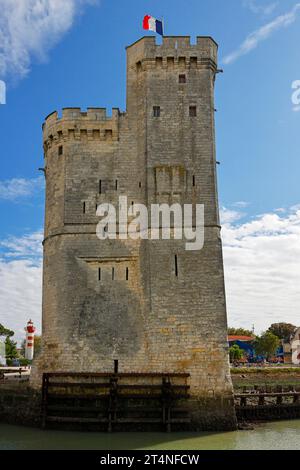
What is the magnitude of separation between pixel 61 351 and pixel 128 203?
5.34 meters

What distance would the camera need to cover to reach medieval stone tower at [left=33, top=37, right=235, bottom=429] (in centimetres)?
1622

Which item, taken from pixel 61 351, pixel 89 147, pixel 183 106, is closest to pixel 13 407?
pixel 61 351

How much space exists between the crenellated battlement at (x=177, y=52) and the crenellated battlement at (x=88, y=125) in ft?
7.34

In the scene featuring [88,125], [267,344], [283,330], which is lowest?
[267,344]

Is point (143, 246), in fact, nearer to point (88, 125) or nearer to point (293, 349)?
point (88, 125)

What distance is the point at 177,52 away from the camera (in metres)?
18.3

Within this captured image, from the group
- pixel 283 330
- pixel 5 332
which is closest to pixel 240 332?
pixel 283 330

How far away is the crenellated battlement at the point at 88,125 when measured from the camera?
18.2 meters

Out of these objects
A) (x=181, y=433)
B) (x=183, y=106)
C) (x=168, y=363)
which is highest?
(x=183, y=106)

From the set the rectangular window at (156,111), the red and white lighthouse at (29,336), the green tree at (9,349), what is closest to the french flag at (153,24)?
the rectangular window at (156,111)

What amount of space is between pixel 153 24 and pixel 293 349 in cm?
4741

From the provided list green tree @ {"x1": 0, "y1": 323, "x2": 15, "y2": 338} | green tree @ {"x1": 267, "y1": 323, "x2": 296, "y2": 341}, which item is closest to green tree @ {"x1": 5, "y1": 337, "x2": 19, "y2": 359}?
green tree @ {"x1": 0, "y1": 323, "x2": 15, "y2": 338}

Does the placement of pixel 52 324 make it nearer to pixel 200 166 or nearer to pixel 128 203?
pixel 128 203

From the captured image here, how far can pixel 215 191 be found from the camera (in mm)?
17562
